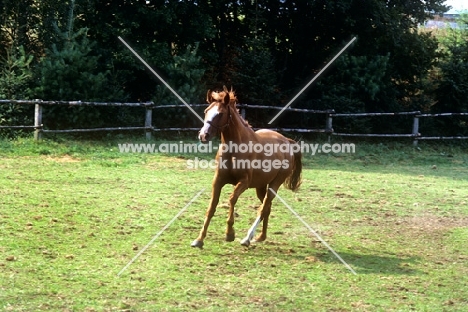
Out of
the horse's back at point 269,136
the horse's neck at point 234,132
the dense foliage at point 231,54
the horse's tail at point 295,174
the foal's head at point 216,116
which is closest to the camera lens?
the foal's head at point 216,116

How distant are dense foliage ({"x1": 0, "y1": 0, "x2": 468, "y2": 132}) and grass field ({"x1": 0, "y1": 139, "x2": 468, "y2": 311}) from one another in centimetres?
383

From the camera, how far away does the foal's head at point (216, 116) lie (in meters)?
6.59

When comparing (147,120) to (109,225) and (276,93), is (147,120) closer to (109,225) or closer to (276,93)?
(276,93)

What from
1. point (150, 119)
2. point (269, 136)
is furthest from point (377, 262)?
point (150, 119)

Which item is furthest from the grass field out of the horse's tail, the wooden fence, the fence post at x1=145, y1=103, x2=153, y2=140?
the fence post at x1=145, y1=103, x2=153, y2=140

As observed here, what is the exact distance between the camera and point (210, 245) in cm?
698

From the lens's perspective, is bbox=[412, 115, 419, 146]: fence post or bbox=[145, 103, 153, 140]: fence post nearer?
bbox=[145, 103, 153, 140]: fence post

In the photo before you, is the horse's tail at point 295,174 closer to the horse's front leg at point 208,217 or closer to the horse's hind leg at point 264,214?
the horse's hind leg at point 264,214

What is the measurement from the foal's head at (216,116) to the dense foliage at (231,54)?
9764 mm

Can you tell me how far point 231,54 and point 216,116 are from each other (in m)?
14.9

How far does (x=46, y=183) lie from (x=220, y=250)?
443 cm

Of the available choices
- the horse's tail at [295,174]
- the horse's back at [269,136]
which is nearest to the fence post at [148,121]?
the horse's tail at [295,174]

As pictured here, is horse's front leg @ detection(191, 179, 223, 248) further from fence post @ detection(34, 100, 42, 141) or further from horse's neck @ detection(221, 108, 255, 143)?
fence post @ detection(34, 100, 42, 141)

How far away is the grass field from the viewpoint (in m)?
5.25
